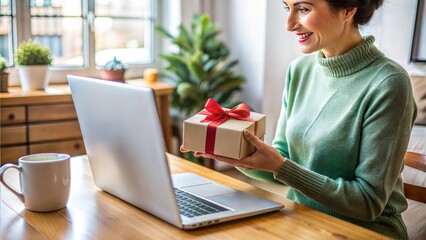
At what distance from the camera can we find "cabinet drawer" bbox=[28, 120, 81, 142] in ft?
8.67

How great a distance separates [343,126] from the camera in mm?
1315

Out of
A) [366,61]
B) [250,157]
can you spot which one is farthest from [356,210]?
[366,61]

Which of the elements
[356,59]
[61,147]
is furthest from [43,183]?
[61,147]

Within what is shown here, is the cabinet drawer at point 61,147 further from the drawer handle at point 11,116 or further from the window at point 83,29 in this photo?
the window at point 83,29

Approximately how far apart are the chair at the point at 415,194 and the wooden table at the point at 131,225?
1.56 ft

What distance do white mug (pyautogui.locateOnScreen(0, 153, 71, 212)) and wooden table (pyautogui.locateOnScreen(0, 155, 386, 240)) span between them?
0.02 m

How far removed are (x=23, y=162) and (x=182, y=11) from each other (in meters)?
2.53

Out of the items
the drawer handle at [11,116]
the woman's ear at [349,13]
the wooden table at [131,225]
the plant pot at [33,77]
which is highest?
the woman's ear at [349,13]

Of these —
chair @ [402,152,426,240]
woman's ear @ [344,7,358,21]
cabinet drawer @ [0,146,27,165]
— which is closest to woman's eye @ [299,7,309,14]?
woman's ear @ [344,7,358,21]

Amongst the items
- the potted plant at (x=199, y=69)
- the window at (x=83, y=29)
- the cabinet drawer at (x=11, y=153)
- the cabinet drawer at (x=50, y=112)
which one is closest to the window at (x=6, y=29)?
the window at (x=83, y=29)

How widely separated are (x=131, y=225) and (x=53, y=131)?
5.99 ft

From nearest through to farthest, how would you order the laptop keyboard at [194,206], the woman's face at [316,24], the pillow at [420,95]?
the laptop keyboard at [194,206] → the woman's face at [316,24] → the pillow at [420,95]

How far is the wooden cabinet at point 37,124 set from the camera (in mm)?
2562

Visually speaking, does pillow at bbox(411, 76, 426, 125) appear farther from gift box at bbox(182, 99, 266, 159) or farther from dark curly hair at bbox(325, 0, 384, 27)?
gift box at bbox(182, 99, 266, 159)
